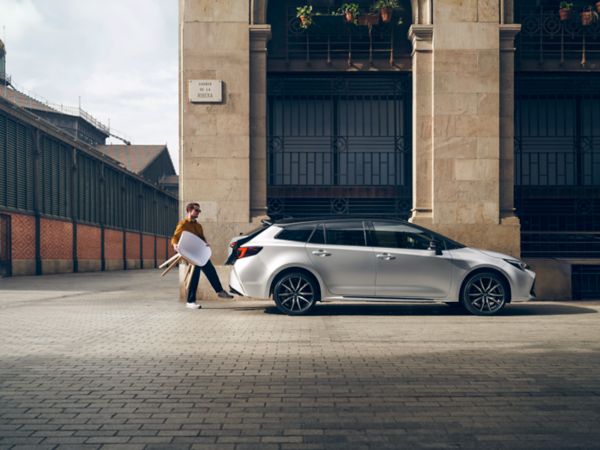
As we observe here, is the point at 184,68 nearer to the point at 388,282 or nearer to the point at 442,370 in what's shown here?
the point at 388,282

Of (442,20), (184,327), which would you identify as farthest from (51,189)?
(184,327)

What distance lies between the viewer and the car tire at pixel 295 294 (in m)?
11.7

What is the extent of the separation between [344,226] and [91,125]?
61.7 metres

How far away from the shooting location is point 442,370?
6668 millimetres

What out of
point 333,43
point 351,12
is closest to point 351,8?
point 351,12

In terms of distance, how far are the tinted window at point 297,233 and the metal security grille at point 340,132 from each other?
14.1 feet

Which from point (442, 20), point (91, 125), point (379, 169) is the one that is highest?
point (91, 125)

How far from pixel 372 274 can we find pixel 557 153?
6715mm

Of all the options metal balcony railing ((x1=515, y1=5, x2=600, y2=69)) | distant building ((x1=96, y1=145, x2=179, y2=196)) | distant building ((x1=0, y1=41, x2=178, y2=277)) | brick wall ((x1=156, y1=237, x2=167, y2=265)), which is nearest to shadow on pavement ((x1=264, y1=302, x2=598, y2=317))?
metal balcony railing ((x1=515, y1=5, x2=600, y2=69))

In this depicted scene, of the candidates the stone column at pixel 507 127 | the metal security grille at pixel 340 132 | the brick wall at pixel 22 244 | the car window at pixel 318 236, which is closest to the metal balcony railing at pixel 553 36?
the stone column at pixel 507 127

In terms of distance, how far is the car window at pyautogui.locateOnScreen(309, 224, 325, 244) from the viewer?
1194 centimetres

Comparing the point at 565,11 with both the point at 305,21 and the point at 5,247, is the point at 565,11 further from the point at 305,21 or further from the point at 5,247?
the point at 5,247

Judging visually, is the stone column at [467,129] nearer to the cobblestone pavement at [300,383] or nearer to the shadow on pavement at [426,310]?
the shadow on pavement at [426,310]

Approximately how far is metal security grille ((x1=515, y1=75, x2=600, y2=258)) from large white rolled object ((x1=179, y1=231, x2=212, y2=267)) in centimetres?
685
